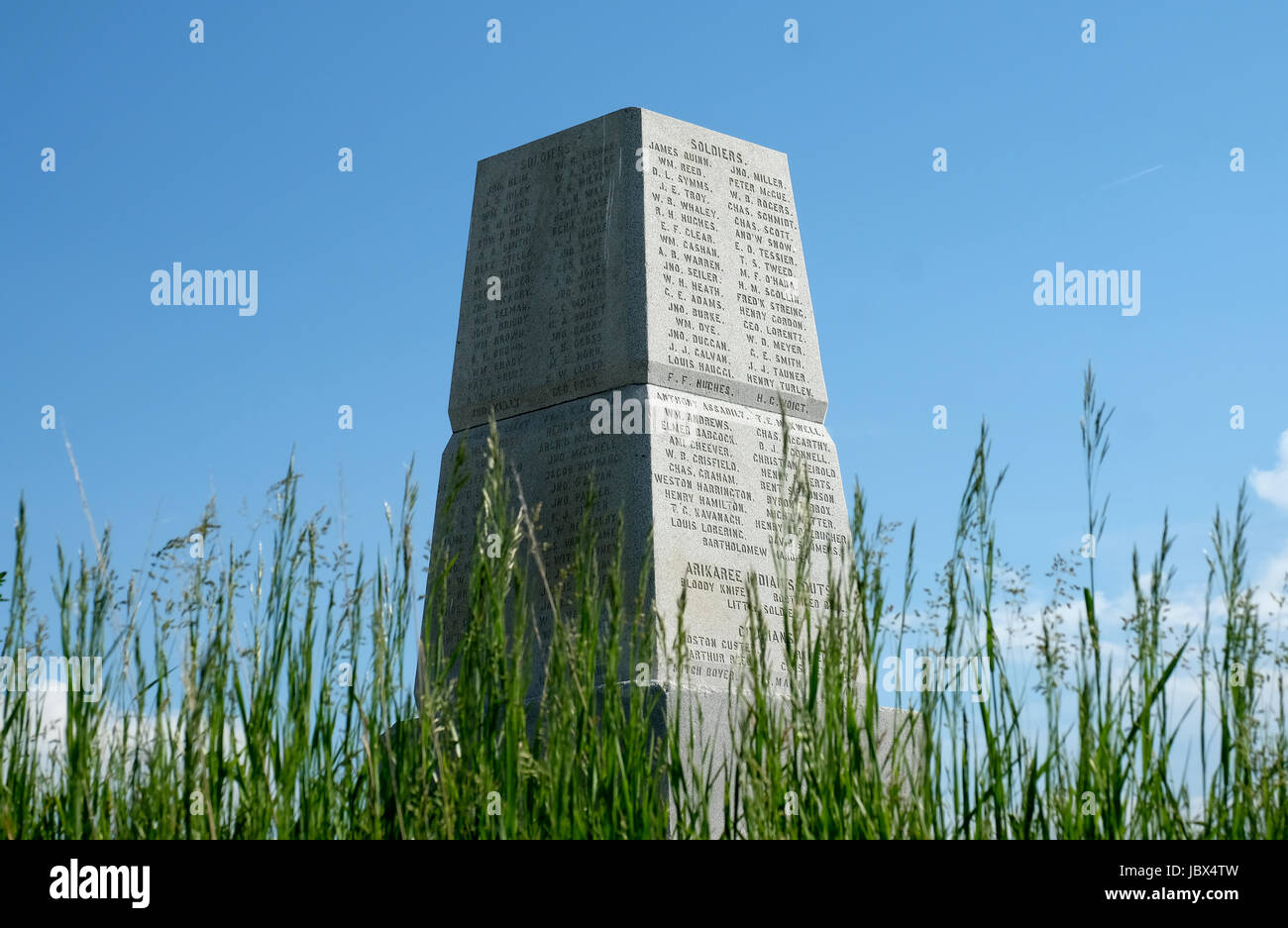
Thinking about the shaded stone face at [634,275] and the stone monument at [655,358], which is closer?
the stone monument at [655,358]

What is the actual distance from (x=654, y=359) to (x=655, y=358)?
1cm

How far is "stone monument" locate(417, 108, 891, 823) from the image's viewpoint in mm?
6660

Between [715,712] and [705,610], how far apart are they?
63 centimetres

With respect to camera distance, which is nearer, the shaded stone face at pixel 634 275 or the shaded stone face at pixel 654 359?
the shaded stone face at pixel 654 359

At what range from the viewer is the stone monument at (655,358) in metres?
6.66

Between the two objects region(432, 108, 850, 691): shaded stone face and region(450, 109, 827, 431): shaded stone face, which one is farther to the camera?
region(450, 109, 827, 431): shaded stone face

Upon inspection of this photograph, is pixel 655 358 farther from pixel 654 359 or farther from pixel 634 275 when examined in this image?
pixel 634 275

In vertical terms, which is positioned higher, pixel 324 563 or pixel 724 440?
pixel 724 440

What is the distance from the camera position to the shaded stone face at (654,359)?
21.9 ft

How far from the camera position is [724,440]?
22.9ft

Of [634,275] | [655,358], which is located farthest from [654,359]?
[634,275]

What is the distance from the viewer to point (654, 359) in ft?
22.2
